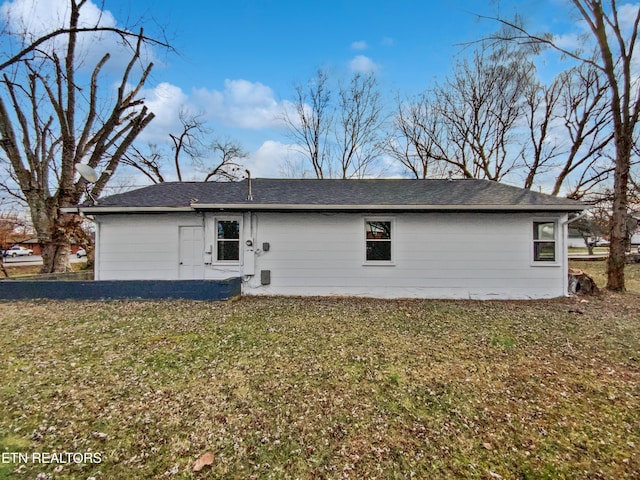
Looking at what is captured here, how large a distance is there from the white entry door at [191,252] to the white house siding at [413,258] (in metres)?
1.45

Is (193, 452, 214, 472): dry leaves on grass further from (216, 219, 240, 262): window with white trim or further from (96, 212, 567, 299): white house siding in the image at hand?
(216, 219, 240, 262): window with white trim

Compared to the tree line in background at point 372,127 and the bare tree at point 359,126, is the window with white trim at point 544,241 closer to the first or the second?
the tree line in background at point 372,127

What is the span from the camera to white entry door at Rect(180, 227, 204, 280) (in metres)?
8.11

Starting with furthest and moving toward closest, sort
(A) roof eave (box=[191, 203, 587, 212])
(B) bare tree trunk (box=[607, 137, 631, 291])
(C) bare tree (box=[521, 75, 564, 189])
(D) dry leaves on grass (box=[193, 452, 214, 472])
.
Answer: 1. (C) bare tree (box=[521, 75, 564, 189])
2. (B) bare tree trunk (box=[607, 137, 631, 291])
3. (A) roof eave (box=[191, 203, 587, 212])
4. (D) dry leaves on grass (box=[193, 452, 214, 472])

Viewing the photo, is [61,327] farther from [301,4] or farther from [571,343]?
[301,4]

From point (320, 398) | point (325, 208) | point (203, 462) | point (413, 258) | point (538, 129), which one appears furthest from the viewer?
point (538, 129)

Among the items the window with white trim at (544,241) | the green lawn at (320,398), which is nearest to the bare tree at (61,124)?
the green lawn at (320,398)

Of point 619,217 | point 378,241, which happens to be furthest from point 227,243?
point 619,217

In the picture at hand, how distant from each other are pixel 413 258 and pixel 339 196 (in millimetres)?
2563

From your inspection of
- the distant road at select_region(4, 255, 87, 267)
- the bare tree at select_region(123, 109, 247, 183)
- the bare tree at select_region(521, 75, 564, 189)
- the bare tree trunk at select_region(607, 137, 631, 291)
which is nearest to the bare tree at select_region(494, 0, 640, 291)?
the bare tree trunk at select_region(607, 137, 631, 291)

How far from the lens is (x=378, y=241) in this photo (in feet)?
25.9

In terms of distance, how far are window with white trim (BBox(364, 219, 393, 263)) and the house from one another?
0.03 m

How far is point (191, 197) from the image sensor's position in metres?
8.66

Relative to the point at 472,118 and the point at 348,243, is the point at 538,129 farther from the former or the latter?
the point at 348,243
